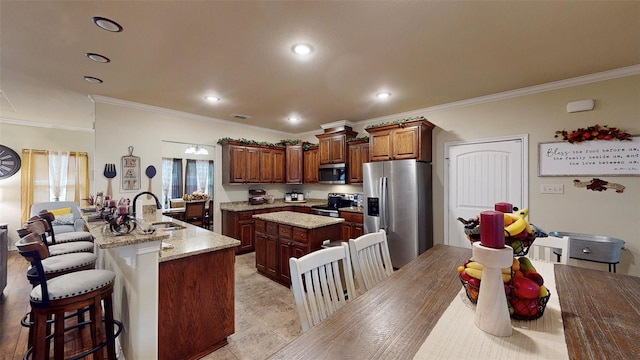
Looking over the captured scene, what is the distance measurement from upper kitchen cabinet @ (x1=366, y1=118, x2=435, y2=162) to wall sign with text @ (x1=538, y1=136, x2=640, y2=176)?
1334mm

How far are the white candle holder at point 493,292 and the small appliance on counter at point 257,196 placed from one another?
4.64m

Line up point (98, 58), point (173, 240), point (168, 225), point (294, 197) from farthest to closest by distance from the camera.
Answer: point (294, 197)
point (168, 225)
point (98, 58)
point (173, 240)

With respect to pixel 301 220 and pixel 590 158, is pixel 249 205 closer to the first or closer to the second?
pixel 301 220

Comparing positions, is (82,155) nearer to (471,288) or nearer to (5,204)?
(5,204)

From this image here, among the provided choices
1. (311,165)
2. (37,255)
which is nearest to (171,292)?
(37,255)

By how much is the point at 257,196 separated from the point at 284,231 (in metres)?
2.37

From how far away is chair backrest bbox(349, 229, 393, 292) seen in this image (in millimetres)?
1576

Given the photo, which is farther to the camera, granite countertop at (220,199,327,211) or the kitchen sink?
granite countertop at (220,199,327,211)

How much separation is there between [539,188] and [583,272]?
1.98m

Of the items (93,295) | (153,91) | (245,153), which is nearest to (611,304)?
(93,295)

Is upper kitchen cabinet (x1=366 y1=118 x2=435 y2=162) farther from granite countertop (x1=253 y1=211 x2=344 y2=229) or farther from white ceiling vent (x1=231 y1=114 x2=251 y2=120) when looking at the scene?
white ceiling vent (x1=231 y1=114 x2=251 y2=120)

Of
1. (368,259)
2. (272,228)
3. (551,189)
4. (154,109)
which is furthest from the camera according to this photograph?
(154,109)

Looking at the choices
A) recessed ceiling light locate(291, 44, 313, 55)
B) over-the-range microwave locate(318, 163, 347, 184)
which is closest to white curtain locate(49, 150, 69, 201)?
over-the-range microwave locate(318, 163, 347, 184)

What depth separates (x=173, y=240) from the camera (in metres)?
2.17
